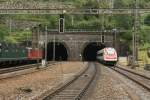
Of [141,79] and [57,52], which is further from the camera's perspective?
[57,52]

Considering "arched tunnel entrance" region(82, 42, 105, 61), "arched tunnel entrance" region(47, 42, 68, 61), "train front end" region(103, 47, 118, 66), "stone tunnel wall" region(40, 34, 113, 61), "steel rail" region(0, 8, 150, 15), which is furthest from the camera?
"arched tunnel entrance" region(82, 42, 105, 61)

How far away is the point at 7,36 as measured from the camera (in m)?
103

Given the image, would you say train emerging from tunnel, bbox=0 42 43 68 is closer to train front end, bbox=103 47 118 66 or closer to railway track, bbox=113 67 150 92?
train front end, bbox=103 47 118 66

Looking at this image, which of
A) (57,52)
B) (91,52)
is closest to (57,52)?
(57,52)

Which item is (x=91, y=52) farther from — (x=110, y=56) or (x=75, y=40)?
(x=110, y=56)

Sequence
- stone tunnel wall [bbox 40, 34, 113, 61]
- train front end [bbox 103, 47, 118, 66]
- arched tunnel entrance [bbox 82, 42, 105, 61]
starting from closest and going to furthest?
train front end [bbox 103, 47, 118, 66] → stone tunnel wall [bbox 40, 34, 113, 61] → arched tunnel entrance [bbox 82, 42, 105, 61]

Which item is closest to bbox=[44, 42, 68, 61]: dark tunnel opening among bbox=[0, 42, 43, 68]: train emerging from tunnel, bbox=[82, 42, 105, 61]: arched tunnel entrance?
bbox=[82, 42, 105, 61]: arched tunnel entrance

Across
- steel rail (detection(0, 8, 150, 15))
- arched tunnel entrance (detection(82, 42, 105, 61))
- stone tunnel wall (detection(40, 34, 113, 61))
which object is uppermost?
steel rail (detection(0, 8, 150, 15))

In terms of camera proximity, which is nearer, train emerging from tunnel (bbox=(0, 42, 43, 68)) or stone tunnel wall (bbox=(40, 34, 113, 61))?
train emerging from tunnel (bbox=(0, 42, 43, 68))

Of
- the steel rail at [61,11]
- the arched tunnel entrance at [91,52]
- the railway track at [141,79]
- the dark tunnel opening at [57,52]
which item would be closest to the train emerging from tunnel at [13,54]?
the steel rail at [61,11]

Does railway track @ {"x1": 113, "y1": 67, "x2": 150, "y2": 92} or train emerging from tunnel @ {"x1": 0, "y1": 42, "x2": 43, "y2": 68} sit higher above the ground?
train emerging from tunnel @ {"x1": 0, "y1": 42, "x2": 43, "y2": 68}

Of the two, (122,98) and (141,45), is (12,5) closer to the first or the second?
(122,98)

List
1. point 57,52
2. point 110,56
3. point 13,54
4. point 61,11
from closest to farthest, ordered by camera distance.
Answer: point 13,54 < point 61,11 < point 110,56 < point 57,52

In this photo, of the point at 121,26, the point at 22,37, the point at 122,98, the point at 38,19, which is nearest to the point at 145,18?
the point at 121,26
